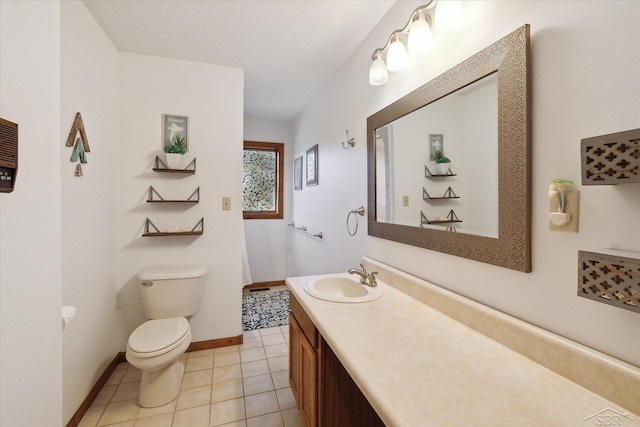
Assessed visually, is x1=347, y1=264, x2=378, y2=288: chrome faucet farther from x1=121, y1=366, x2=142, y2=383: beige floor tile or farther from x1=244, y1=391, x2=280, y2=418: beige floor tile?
x1=121, y1=366, x2=142, y2=383: beige floor tile

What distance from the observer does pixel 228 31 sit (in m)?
1.90

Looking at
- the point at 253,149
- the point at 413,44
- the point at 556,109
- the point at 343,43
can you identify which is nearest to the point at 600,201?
the point at 556,109

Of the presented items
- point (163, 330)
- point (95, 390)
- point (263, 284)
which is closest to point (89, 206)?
point (163, 330)

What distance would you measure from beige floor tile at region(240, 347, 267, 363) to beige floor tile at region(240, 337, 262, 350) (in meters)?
0.05

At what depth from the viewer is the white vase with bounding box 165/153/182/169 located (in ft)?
7.17

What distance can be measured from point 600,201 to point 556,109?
0.29m

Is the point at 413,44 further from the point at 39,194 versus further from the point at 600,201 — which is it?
the point at 39,194

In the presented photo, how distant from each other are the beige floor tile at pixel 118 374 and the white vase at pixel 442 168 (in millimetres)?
2478

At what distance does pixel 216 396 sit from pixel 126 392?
0.61 m

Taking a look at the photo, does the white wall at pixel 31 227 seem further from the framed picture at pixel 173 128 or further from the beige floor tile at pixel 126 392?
the framed picture at pixel 173 128

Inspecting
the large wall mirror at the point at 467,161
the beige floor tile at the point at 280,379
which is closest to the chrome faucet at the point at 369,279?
the large wall mirror at the point at 467,161

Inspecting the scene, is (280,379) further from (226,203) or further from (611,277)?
(611,277)

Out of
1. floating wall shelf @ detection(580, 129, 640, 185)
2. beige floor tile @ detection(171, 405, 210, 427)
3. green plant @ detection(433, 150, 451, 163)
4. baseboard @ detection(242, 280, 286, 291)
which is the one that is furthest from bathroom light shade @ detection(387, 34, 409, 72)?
baseboard @ detection(242, 280, 286, 291)

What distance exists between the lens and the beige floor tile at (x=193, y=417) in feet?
5.15
